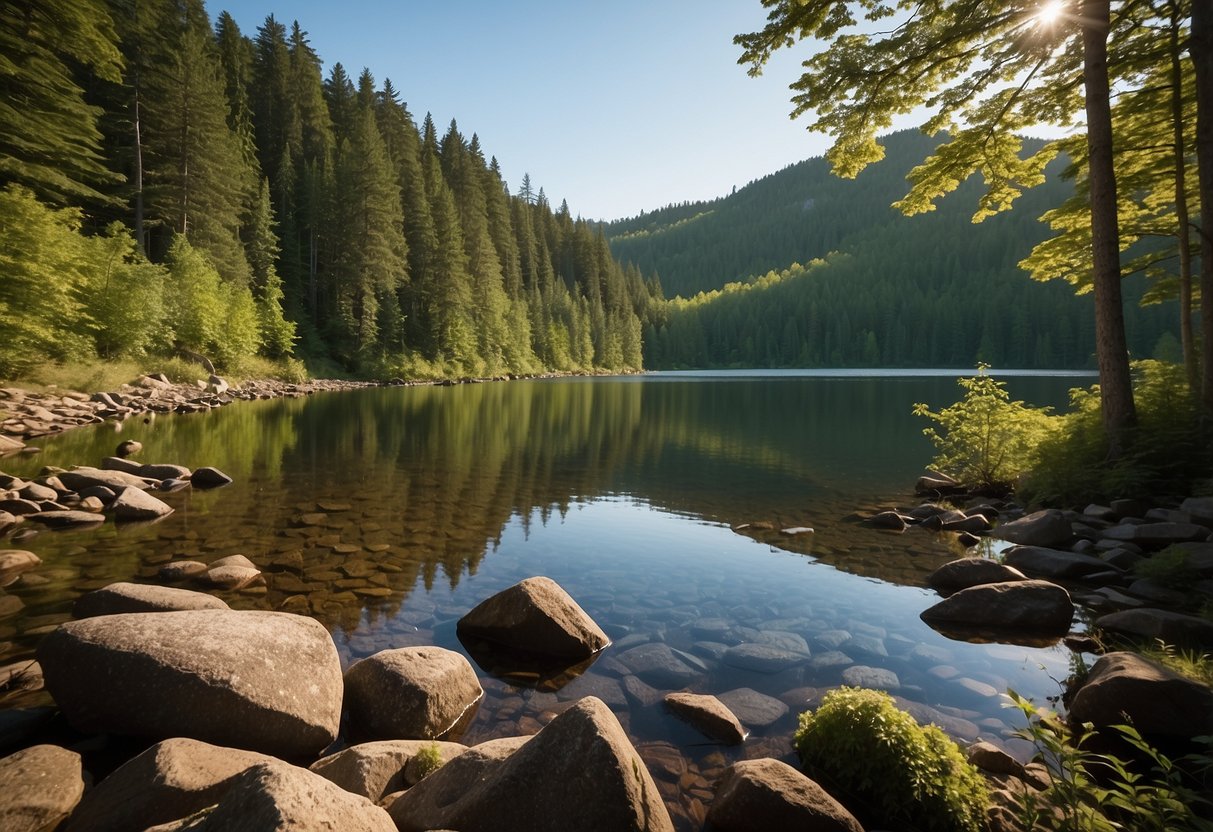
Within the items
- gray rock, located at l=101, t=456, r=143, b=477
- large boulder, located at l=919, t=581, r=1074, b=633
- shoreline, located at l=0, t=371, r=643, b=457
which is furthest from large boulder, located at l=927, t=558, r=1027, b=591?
shoreline, located at l=0, t=371, r=643, b=457

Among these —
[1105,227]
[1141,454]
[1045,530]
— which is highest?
[1105,227]

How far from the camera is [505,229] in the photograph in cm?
8456

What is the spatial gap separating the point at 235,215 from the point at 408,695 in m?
49.9

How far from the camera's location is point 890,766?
379 cm

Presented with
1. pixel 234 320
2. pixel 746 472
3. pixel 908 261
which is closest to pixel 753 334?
pixel 908 261

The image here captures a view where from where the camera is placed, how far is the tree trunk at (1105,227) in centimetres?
1023

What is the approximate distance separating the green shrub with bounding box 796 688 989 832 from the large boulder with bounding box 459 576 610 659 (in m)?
2.52

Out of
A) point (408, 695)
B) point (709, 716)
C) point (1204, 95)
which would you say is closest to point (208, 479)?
point (408, 695)

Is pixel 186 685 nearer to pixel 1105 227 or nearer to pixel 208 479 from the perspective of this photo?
pixel 208 479

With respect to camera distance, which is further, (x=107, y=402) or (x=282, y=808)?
(x=107, y=402)

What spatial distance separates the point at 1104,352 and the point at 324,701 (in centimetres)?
1337

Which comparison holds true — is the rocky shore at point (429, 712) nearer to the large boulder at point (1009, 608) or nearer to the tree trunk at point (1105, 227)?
the large boulder at point (1009, 608)

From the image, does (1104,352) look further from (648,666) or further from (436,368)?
(436,368)

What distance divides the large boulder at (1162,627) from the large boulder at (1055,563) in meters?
1.90
